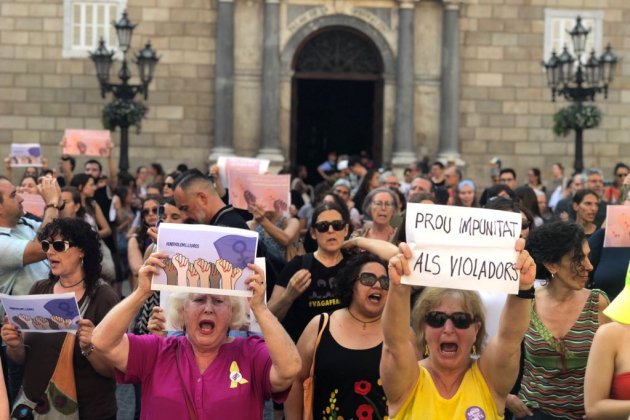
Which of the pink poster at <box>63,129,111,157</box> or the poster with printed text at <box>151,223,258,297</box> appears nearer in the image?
the poster with printed text at <box>151,223,258,297</box>

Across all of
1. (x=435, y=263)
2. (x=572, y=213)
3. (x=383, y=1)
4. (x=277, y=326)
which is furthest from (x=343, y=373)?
(x=383, y=1)

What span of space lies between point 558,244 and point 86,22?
784 inches

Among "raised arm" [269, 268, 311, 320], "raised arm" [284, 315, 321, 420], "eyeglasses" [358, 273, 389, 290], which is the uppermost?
"eyeglasses" [358, 273, 389, 290]

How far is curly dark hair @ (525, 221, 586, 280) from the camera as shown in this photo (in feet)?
21.9

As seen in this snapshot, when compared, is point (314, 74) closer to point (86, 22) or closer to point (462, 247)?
point (86, 22)

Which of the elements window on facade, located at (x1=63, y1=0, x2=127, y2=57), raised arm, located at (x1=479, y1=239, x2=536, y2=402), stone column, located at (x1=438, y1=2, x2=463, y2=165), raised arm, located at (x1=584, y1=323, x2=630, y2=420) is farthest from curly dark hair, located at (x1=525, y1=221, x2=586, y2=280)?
window on facade, located at (x1=63, y1=0, x2=127, y2=57)

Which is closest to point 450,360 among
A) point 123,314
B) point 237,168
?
point 123,314

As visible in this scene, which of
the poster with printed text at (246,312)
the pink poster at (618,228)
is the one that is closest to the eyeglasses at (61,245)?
the poster with printed text at (246,312)

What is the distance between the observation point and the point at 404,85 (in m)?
25.4

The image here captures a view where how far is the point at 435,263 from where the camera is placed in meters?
4.98

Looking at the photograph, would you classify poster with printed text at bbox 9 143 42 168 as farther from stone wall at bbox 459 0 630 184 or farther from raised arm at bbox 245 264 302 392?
stone wall at bbox 459 0 630 184

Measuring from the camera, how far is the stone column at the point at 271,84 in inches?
983

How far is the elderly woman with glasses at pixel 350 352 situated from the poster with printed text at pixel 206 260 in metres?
0.88

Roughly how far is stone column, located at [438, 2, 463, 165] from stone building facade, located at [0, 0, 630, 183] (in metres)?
0.02
